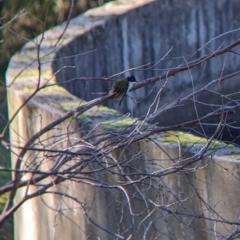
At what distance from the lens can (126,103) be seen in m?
9.06

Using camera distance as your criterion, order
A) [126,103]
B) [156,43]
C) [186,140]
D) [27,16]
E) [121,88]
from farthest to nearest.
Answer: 1. [27,16]
2. [156,43]
3. [126,103]
4. [121,88]
5. [186,140]

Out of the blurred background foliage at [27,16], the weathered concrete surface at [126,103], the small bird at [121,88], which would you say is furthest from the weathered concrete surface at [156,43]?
the blurred background foliage at [27,16]

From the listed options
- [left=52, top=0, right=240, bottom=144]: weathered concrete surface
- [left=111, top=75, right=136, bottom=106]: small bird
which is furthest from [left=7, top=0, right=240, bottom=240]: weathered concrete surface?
[left=111, top=75, right=136, bottom=106]: small bird

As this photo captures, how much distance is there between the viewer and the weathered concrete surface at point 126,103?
4.72m

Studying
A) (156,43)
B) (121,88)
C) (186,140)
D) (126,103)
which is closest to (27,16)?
(156,43)

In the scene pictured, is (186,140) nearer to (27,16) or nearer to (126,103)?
(126,103)

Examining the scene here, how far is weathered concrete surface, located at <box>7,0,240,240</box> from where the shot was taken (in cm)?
472

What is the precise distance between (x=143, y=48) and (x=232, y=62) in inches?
63.8

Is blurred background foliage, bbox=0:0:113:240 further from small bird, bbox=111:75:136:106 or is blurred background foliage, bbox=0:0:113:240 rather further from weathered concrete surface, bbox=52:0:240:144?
small bird, bbox=111:75:136:106

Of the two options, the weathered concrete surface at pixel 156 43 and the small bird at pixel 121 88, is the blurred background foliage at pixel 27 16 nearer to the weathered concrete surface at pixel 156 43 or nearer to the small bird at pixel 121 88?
the weathered concrete surface at pixel 156 43

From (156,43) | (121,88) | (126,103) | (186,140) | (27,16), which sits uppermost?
(27,16)

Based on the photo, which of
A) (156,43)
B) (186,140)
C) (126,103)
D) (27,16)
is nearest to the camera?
(186,140)

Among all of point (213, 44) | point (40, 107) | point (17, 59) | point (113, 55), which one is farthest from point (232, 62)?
point (40, 107)

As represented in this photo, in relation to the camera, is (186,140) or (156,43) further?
(156,43)
